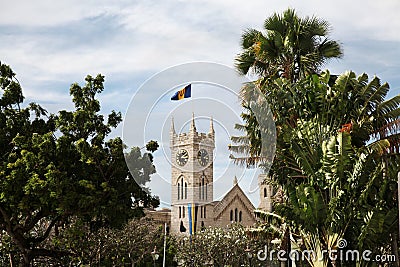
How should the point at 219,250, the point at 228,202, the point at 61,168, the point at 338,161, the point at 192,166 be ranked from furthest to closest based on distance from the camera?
1. the point at 228,202
2. the point at 219,250
3. the point at 61,168
4. the point at 338,161
5. the point at 192,166

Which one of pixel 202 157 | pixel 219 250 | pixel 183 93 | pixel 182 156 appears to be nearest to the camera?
pixel 183 93

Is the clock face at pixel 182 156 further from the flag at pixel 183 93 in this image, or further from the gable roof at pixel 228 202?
the gable roof at pixel 228 202

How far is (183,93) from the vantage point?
1320cm

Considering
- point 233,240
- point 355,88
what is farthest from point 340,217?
point 233,240

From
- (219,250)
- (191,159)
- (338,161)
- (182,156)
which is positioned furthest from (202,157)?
(219,250)

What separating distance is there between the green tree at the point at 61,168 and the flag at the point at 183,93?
357cm

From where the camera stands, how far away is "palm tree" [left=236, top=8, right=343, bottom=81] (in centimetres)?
1661

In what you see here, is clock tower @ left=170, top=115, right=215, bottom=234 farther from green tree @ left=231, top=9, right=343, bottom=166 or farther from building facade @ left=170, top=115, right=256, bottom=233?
green tree @ left=231, top=9, right=343, bottom=166

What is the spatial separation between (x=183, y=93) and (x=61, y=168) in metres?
4.62

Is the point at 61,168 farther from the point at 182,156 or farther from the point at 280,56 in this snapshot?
the point at 280,56

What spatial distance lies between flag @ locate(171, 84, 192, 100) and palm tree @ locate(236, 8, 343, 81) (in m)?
4.06

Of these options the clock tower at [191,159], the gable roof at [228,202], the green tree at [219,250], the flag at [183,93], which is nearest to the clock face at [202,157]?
the clock tower at [191,159]

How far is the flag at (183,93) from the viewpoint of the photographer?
43.1 ft
